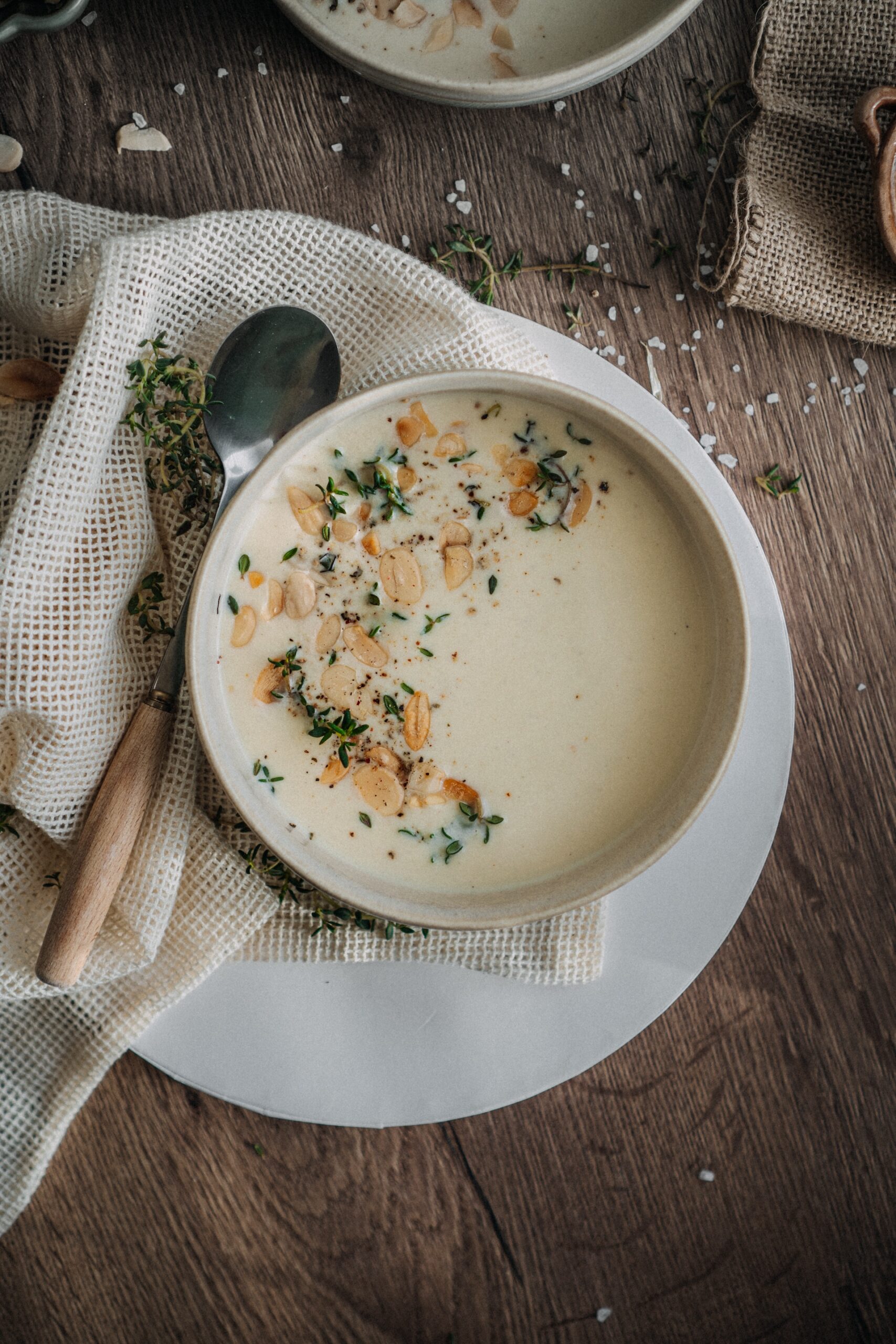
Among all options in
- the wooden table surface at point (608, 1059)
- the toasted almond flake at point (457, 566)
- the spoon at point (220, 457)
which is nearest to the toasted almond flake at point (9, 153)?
the wooden table surface at point (608, 1059)

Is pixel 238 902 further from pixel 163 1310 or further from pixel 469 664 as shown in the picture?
pixel 163 1310

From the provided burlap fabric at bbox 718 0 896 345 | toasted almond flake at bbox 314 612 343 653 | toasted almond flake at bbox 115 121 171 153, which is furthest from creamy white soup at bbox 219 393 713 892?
toasted almond flake at bbox 115 121 171 153

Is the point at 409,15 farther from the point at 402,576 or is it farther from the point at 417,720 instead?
the point at 417,720

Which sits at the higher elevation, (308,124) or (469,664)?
(308,124)

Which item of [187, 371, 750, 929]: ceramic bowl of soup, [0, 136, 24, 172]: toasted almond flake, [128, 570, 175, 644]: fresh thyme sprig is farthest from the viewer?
[0, 136, 24, 172]: toasted almond flake

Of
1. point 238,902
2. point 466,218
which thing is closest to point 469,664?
point 238,902

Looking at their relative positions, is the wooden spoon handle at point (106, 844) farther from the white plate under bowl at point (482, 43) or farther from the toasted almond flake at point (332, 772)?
the white plate under bowl at point (482, 43)

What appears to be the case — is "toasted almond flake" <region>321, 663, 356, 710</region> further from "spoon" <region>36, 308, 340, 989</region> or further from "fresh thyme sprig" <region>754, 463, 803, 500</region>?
"fresh thyme sprig" <region>754, 463, 803, 500</region>
